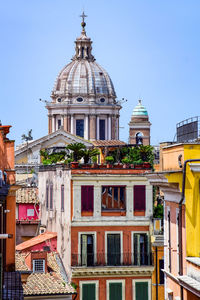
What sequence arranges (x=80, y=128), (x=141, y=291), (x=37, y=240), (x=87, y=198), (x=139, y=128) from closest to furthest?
(x=141, y=291), (x=87, y=198), (x=37, y=240), (x=139, y=128), (x=80, y=128)

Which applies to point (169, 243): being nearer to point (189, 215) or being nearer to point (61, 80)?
point (189, 215)

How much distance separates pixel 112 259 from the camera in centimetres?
3703

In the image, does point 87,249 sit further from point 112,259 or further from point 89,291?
point 89,291

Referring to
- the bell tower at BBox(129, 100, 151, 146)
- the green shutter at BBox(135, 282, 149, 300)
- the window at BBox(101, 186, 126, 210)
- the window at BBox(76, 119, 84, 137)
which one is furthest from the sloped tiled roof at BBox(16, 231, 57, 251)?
the window at BBox(76, 119, 84, 137)

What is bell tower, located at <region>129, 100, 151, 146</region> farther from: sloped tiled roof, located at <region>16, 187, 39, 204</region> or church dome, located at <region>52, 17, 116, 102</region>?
sloped tiled roof, located at <region>16, 187, 39, 204</region>

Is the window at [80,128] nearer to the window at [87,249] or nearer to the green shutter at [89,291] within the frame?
the window at [87,249]

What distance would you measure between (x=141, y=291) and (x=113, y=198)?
4.57 metres

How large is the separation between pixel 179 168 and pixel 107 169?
20146 millimetres

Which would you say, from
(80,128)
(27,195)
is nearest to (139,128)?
(80,128)

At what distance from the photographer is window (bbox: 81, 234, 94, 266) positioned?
120 feet

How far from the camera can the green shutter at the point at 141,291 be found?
36.2m

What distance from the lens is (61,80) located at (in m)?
120

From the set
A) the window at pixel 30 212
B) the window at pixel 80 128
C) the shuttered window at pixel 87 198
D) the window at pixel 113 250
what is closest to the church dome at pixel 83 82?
the window at pixel 80 128

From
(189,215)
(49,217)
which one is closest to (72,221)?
(49,217)
